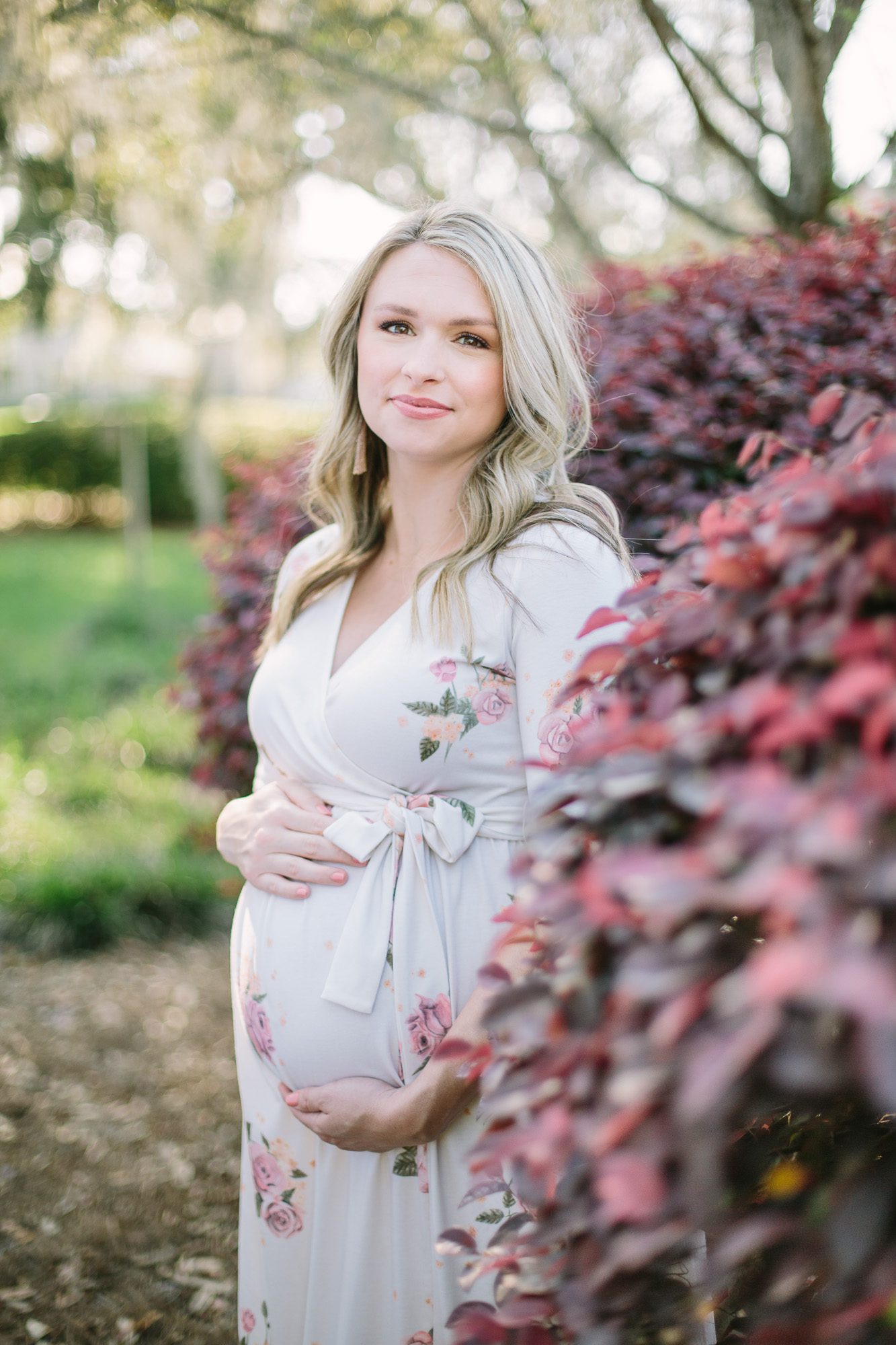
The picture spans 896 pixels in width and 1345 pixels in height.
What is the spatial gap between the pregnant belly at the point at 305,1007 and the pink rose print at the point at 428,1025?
0.12 ft

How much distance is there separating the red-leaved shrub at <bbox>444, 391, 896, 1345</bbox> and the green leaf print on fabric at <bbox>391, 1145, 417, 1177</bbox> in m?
0.71

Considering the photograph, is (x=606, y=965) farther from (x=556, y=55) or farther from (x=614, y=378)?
(x=556, y=55)

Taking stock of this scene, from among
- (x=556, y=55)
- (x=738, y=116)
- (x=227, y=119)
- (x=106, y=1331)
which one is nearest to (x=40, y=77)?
(x=227, y=119)

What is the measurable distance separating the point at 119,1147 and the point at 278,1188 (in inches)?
57.5

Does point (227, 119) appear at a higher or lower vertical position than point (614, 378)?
higher

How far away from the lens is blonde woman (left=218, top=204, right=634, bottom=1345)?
1.70m

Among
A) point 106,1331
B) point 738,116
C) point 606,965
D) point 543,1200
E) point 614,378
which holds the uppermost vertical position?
point 738,116

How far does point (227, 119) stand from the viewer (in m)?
5.93

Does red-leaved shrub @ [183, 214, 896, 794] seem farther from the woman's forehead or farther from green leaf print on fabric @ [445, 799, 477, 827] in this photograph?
green leaf print on fabric @ [445, 799, 477, 827]

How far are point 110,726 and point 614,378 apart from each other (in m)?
4.57

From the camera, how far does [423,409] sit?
1918 mm

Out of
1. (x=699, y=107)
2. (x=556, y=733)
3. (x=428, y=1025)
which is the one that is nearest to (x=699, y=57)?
(x=699, y=107)

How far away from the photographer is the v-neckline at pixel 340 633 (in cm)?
191

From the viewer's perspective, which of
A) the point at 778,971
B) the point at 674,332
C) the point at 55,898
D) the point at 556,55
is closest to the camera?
the point at 778,971
